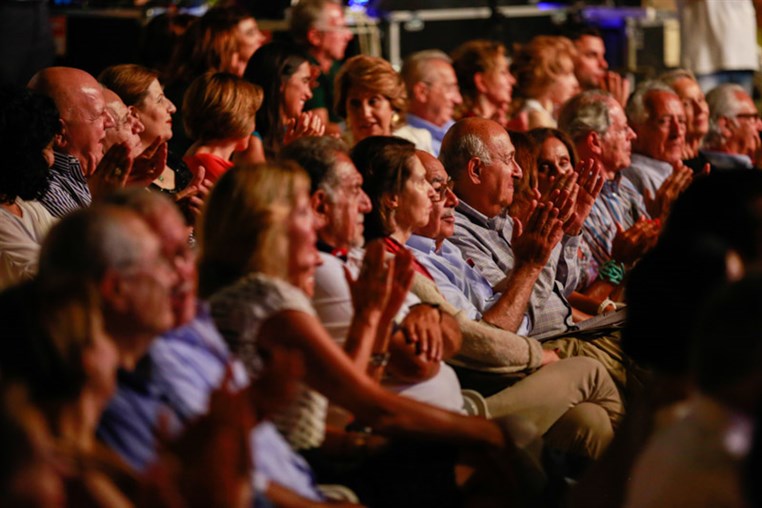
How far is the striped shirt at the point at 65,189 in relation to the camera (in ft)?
13.0

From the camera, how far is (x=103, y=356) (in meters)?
2.16

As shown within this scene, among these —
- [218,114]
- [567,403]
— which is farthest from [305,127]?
[567,403]

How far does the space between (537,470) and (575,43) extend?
5.59m

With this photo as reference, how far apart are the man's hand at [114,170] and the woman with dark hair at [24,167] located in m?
0.16

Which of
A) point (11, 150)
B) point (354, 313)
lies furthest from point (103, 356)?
point (11, 150)

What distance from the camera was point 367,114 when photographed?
570 centimetres

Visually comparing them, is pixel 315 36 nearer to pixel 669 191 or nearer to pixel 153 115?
pixel 669 191

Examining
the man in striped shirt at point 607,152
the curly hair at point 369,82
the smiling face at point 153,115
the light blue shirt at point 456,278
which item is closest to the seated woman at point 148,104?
the smiling face at point 153,115

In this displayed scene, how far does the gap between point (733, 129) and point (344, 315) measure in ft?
15.1

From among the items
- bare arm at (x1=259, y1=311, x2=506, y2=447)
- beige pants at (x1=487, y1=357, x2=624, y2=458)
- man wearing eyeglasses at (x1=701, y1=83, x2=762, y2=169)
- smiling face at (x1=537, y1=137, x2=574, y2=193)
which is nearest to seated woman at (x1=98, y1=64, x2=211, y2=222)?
smiling face at (x1=537, y1=137, x2=574, y2=193)

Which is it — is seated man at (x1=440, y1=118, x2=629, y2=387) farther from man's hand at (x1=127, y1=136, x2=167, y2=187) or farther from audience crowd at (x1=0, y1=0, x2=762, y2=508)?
man's hand at (x1=127, y1=136, x2=167, y2=187)

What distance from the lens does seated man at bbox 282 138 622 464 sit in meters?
3.36

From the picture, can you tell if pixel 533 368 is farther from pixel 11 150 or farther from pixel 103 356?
pixel 103 356

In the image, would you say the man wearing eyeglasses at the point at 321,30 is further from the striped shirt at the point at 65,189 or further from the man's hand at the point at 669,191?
the striped shirt at the point at 65,189
